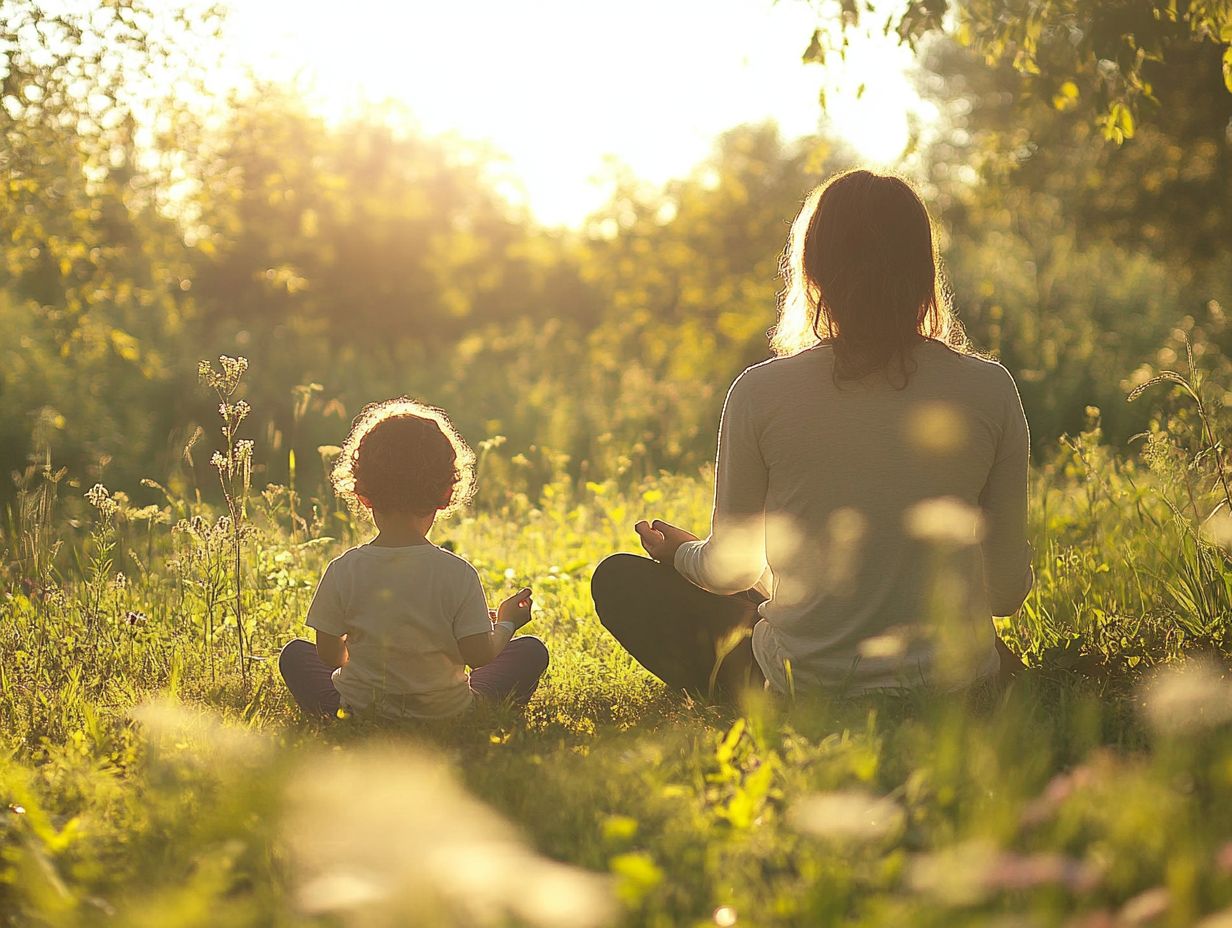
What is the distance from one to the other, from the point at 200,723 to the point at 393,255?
20849 mm

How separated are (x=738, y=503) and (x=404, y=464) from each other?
3.37 ft

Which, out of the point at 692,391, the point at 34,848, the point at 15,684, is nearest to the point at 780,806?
the point at 34,848

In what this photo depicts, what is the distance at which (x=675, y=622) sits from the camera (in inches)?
154

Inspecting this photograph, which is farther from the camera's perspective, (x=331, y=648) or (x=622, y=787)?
(x=331, y=648)

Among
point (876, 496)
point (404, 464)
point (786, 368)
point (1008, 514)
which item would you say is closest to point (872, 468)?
point (876, 496)

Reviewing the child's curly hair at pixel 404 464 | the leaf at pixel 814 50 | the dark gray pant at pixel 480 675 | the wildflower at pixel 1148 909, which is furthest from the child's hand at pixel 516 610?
the leaf at pixel 814 50

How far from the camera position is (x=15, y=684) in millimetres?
4164

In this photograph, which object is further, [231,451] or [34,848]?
[231,451]

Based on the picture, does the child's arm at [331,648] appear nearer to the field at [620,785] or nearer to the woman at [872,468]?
the field at [620,785]

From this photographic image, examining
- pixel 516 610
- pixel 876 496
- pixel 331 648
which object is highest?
pixel 876 496

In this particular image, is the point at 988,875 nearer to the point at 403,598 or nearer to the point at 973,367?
the point at 973,367

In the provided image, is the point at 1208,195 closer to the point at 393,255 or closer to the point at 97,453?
the point at 393,255

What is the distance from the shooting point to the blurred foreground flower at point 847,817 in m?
2.26

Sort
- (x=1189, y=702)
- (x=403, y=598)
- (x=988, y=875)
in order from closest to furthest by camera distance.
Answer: (x=988, y=875) < (x=1189, y=702) < (x=403, y=598)
